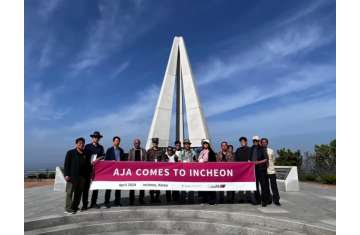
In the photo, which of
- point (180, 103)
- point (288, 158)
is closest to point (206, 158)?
point (180, 103)

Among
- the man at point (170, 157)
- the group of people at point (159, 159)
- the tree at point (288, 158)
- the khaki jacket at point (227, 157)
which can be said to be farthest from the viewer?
the tree at point (288, 158)

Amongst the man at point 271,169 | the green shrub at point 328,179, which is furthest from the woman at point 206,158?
the green shrub at point 328,179

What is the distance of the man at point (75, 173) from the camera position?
5691 millimetres

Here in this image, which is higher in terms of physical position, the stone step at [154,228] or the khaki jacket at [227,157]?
the khaki jacket at [227,157]

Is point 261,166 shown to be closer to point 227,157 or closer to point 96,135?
point 227,157

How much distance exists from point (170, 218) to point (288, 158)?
18363 millimetres

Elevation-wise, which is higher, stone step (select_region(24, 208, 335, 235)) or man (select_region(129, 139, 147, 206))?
man (select_region(129, 139, 147, 206))

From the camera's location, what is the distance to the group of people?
19.0 ft

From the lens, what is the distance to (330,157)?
71.7 ft

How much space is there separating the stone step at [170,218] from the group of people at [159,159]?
0.41 metres

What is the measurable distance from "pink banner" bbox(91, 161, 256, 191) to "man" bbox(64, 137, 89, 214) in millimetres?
455

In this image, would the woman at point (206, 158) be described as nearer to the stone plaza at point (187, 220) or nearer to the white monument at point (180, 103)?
the stone plaza at point (187, 220)

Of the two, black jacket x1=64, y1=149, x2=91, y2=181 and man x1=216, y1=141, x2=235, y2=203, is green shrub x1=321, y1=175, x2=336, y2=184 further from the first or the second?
black jacket x1=64, y1=149, x2=91, y2=181

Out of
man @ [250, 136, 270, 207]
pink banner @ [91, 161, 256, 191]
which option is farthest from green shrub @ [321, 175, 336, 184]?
pink banner @ [91, 161, 256, 191]
